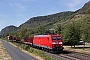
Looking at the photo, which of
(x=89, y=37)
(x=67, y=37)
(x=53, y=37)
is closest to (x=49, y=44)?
(x=53, y=37)

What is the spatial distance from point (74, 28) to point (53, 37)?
14.5m

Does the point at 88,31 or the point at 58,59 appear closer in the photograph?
the point at 58,59

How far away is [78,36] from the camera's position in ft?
160

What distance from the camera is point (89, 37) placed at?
40781 mm

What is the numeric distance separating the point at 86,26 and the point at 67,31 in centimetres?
790

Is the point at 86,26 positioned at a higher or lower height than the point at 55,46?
higher

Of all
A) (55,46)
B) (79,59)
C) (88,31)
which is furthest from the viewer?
(88,31)

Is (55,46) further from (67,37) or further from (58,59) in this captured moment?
(67,37)

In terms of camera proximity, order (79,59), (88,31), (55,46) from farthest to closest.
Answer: (88,31) → (55,46) → (79,59)

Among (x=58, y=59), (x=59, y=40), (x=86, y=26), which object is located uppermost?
(x=86, y=26)

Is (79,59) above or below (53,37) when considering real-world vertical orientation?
below

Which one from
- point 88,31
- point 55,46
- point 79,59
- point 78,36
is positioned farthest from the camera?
point 78,36

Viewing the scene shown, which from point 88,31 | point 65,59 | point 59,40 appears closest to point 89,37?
point 88,31

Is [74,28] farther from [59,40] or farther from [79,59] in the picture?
[79,59]
